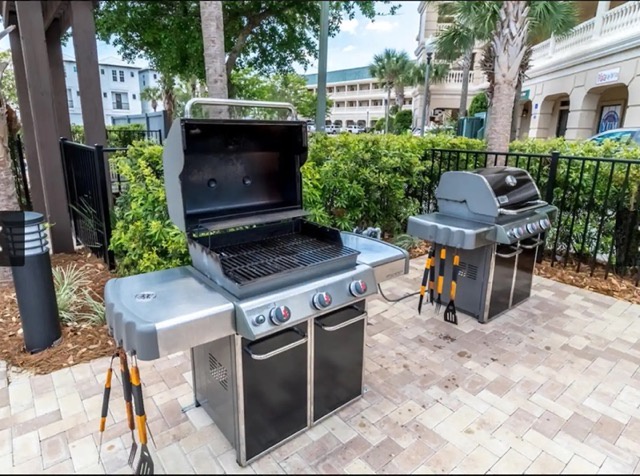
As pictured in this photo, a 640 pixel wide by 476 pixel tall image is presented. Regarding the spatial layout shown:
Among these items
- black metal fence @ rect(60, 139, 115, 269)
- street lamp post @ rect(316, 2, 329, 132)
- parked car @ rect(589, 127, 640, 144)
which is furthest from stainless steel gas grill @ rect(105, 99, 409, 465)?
parked car @ rect(589, 127, 640, 144)

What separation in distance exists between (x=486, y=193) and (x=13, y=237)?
317 cm

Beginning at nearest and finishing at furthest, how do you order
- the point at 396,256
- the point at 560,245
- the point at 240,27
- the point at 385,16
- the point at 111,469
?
1. the point at 385,16
2. the point at 240,27
3. the point at 111,469
4. the point at 396,256
5. the point at 560,245

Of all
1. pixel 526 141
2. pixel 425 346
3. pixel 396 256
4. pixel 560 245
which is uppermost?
pixel 526 141

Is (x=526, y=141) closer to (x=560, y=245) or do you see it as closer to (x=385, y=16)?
(x=560, y=245)

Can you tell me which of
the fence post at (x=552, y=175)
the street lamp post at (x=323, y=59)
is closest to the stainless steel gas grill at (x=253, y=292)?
the street lamp post at (x=323, y=59)

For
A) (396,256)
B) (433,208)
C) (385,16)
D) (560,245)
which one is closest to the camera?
(385,16)

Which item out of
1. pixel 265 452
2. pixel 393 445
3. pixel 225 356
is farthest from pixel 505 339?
pixel 225 356

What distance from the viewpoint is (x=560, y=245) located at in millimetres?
4496

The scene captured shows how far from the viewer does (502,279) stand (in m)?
3.21

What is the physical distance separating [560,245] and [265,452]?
4.12m

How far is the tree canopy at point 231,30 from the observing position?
3.69ft

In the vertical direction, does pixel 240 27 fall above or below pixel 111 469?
above

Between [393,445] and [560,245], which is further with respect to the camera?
[560,245]

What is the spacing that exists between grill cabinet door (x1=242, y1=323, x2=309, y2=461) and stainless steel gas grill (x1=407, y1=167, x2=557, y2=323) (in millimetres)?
1598
